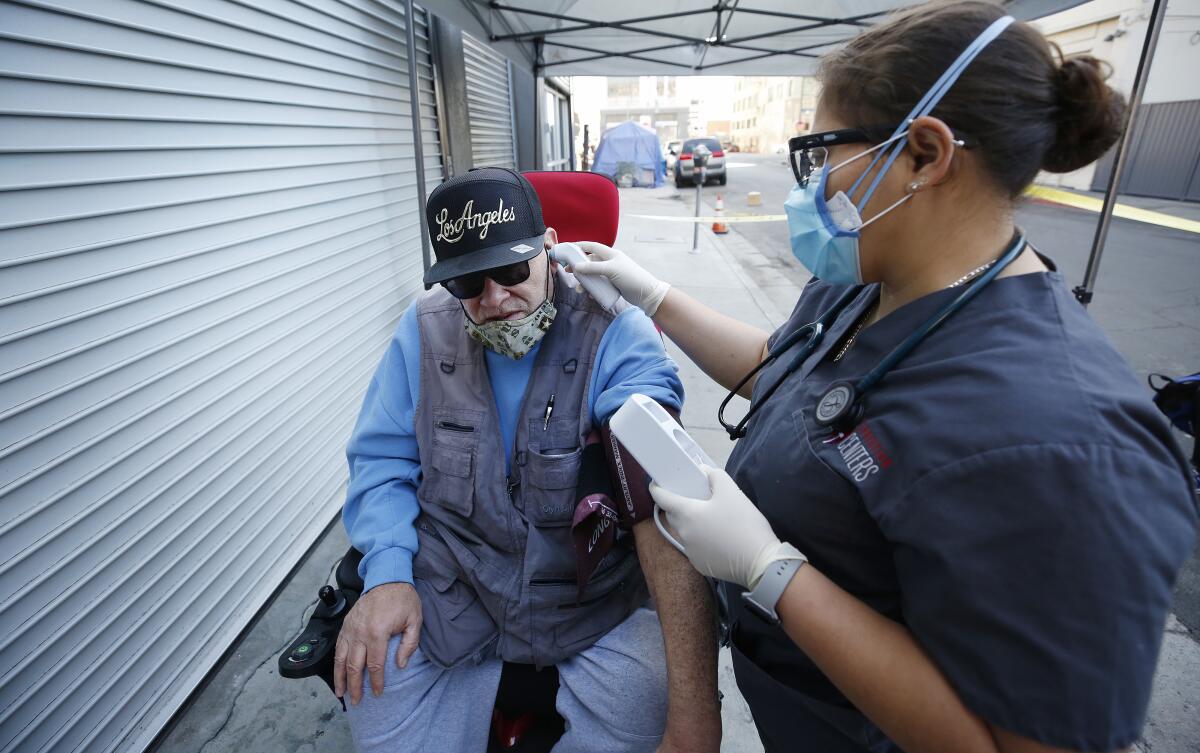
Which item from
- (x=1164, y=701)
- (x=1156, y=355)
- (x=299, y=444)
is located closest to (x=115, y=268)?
(x=299, y=444)

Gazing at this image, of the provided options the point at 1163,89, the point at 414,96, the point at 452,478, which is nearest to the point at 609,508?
the point at 452,478

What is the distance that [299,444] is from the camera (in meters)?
2.57

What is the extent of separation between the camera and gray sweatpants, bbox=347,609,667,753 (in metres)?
1.30

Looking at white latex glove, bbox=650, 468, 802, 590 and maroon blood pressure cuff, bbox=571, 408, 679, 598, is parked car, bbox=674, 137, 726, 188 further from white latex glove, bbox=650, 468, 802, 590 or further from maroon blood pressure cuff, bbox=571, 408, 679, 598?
white latex glove, bbox=650, 468, 802, 590

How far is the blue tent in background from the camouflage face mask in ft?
58.2

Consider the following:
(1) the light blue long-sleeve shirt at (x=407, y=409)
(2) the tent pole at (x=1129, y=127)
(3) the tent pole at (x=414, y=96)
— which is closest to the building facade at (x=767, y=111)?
(2) the tent pole at (x=1129, y=127)

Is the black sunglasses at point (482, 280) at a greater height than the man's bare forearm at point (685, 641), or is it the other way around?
the black sunglasses at point (482, 280)

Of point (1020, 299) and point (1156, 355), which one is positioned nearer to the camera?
point (1020, 299)

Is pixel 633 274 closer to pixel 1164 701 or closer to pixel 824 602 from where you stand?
pixel 824 602

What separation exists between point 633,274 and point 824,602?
1.17 meters

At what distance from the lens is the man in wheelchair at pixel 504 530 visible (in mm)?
1310

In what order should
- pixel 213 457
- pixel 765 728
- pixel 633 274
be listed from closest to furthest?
1. pixel 765 728
2. pixel 633 274
3. pixel 213 457

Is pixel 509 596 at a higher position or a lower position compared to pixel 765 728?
higher

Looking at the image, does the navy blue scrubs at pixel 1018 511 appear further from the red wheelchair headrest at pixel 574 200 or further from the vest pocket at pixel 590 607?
the red wheelchair headrest at pixel 574 200
